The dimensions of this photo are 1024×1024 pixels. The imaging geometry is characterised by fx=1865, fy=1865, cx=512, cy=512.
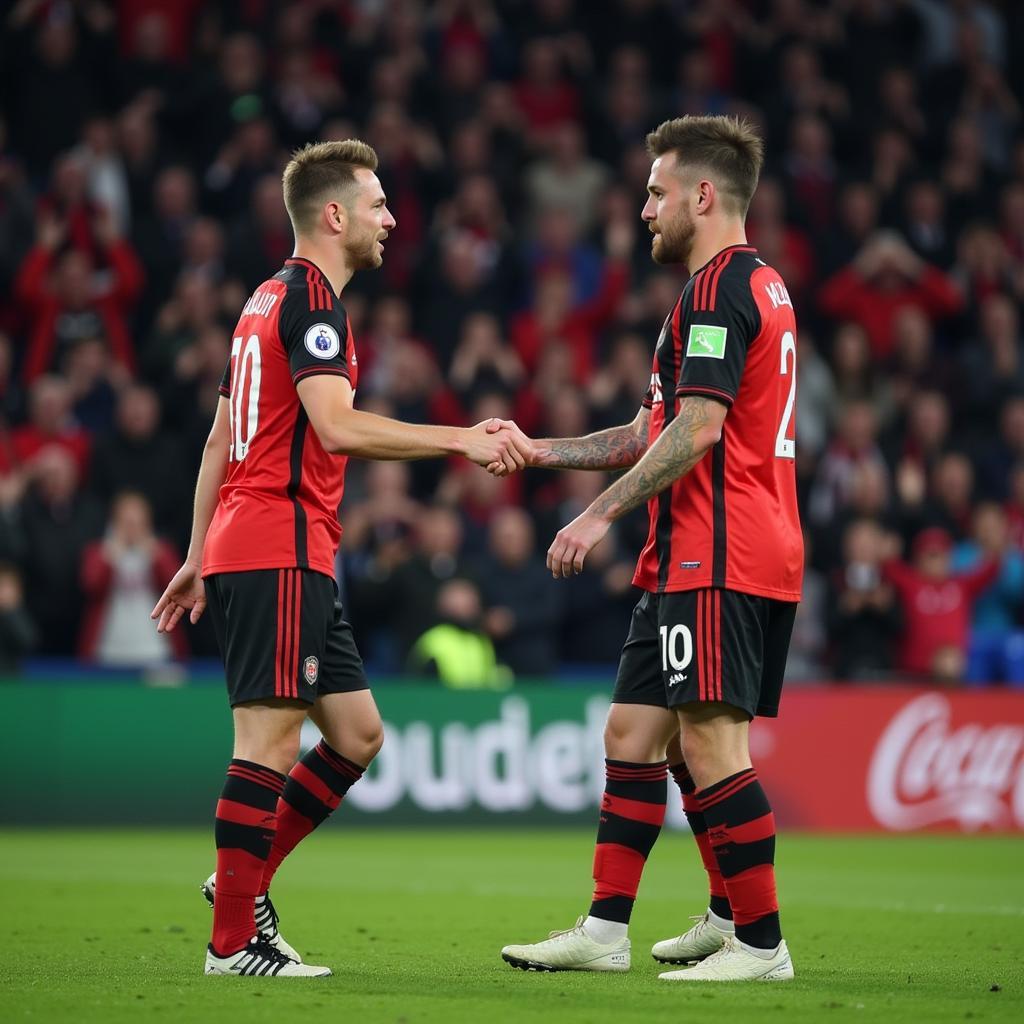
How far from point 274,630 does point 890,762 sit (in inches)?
351

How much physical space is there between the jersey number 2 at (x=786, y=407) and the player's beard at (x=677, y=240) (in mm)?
A: 449

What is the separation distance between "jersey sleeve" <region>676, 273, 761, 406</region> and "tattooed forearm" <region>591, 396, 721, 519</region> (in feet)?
0.17

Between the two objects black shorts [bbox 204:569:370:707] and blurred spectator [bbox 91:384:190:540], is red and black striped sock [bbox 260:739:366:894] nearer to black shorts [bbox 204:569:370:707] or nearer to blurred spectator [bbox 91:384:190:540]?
black shorts [bbox 204:569:370:707]

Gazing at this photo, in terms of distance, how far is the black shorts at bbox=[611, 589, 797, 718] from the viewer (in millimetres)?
5715

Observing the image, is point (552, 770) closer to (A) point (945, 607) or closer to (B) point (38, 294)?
(A) point (945, 607)

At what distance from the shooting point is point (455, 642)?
14.0m

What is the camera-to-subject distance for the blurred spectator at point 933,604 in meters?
14.6

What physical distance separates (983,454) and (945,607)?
2178mm

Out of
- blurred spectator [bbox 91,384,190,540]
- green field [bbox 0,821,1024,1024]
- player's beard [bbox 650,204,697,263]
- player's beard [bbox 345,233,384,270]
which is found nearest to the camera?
green field [bbox 0,821,1024,1024]

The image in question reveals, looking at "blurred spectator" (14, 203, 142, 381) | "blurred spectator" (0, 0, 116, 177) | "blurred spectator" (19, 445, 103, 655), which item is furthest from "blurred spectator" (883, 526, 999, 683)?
"blurred spectator" (0, 0, 116, 177)

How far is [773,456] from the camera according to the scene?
5.97m

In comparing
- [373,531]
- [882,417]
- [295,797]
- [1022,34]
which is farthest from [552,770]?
[1022,34]

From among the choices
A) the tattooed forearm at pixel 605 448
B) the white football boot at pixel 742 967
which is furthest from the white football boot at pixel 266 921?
the tattooed forearm at pixel 605 448

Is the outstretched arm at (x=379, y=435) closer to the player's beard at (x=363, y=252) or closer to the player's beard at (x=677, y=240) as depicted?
the player's beard at (x=363, y=252)
